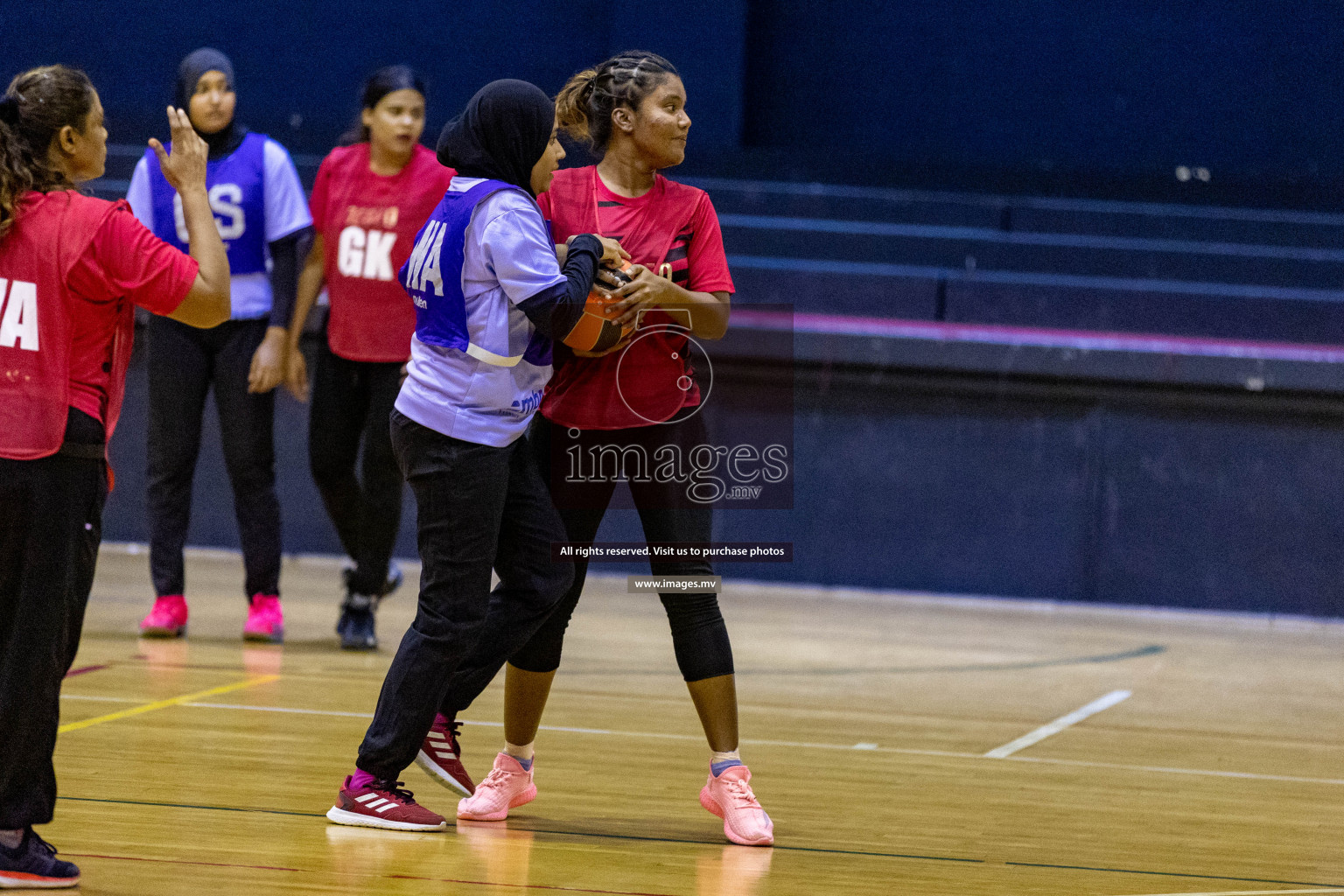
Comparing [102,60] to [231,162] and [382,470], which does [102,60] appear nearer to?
[231,162]

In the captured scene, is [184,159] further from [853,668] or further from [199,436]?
[853,668]

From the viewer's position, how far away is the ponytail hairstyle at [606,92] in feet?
9.93

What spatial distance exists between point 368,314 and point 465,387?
2212 mm

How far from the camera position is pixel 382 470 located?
196 inches

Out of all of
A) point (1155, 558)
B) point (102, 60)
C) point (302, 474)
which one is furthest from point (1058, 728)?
point (102, 60)

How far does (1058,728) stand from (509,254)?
2349mm

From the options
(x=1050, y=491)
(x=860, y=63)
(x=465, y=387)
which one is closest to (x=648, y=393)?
(x=465, y=387)

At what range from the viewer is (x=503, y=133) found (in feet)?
9.18

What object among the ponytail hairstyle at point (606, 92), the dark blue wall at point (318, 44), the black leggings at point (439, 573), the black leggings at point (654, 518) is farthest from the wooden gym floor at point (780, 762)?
the dark blue wall at point (318, 44)

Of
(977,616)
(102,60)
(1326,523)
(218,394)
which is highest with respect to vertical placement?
(102,60)

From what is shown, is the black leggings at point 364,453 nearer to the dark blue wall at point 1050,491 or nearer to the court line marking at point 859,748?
the court line marking at point 859,748

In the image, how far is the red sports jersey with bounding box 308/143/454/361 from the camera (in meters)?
4.89

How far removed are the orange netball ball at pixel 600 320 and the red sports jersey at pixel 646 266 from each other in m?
0.12

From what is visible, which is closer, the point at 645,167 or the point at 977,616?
the point at 645,167
